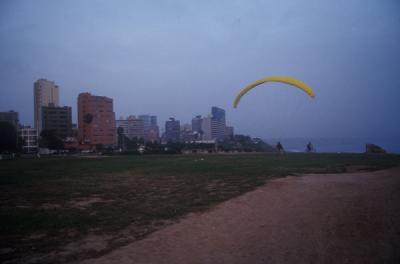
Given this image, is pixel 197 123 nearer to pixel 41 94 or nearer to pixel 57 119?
pixel 57 119

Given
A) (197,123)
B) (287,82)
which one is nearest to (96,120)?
(197,123)

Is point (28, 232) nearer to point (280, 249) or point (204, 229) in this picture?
point (204, 229)

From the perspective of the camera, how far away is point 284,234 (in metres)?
6.08

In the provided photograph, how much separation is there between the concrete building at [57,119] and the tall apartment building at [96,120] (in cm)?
904

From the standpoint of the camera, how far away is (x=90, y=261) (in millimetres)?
4957

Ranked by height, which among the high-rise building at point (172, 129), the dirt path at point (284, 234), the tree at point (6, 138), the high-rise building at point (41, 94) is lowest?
the dirt path at point (284, 234)


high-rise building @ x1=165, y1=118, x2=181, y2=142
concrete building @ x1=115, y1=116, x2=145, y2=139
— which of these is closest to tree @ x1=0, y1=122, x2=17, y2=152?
concrete building @ x1=115, y1=116, x2=145, y2=139

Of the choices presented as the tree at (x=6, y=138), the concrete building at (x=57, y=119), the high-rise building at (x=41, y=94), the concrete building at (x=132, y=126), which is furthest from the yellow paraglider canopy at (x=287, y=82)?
the concrete building at (x=132, y=126)

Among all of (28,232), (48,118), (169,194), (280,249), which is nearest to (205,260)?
(280,249)

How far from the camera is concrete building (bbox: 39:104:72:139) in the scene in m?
97.9

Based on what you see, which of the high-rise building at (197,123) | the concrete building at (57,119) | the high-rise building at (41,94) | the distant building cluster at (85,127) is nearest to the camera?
the distant building cluster at (85,127)

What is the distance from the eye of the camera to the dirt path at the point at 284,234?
498cm

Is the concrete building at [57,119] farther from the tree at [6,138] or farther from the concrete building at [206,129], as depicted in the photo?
the concrete building at [206,129]

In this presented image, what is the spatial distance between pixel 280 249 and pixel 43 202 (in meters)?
8.06
